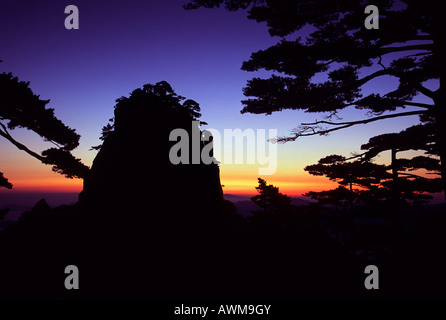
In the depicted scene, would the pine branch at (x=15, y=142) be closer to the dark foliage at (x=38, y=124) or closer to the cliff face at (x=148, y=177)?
the dark foliage at (x=38, y=124)

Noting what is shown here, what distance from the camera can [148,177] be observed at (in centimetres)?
→ 614

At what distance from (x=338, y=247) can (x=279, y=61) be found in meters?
7.20

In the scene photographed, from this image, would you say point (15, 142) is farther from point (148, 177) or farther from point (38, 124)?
point (148, 177)

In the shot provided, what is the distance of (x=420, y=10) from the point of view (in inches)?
192

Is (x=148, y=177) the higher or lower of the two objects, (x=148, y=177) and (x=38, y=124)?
the lower

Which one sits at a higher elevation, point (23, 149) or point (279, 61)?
point (279, 61)

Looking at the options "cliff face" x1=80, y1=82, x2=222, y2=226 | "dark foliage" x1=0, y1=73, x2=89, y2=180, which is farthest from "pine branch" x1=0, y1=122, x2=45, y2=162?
"cliff face" x1=80, y1=82, x2=222, y2=226

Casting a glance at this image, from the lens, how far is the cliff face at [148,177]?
19.5ft

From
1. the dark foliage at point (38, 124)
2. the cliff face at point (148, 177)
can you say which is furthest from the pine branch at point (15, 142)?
the cliff face at point (148, 177)

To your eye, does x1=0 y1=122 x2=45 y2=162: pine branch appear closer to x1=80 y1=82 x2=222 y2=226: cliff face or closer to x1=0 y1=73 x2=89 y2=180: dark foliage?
x1=0 y1=73 x2=89 y2=180: dark foliage

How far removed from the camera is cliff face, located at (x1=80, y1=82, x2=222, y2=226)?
19.5ft

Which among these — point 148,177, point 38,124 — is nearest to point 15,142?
point 38,124

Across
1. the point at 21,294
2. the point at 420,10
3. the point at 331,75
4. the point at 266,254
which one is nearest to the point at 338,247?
the point at 266,254

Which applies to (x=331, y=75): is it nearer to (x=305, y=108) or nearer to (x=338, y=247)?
(x=305, y=108)
